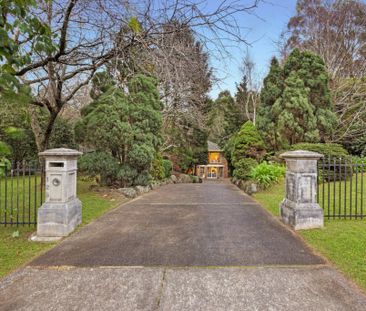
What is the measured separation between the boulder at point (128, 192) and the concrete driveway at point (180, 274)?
3725 millimetres

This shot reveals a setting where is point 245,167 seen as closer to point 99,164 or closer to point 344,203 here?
point 344,203

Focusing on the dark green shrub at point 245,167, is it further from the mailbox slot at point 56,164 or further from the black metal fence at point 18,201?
the mailbox slot at point 56,164

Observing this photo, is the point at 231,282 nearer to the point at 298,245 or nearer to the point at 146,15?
the point at 298,245

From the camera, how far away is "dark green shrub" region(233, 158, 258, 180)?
1180 cm

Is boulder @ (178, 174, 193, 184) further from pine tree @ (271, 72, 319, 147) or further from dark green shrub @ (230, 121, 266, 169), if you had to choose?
pine tree @ (271, 72, 319, 147)

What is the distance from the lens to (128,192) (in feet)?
28.8

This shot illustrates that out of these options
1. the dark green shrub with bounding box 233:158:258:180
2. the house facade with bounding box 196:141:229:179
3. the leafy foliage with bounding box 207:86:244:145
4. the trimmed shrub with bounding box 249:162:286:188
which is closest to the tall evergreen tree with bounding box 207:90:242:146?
the leafy foliage with bounding box 207:86:244:145

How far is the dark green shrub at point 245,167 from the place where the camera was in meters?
11.8

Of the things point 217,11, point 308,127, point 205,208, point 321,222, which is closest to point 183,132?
point 308,127

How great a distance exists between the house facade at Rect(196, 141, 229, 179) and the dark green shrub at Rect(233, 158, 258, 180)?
50.7ft

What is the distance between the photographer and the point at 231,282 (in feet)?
9.39

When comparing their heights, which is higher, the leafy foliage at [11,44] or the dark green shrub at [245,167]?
the leafy foliage at [11,44]

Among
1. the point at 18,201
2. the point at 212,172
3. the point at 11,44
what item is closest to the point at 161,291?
the point at 11,44

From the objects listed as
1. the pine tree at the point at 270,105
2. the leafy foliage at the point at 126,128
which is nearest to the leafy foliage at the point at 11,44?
the leafy foliage at the point at 126,128
